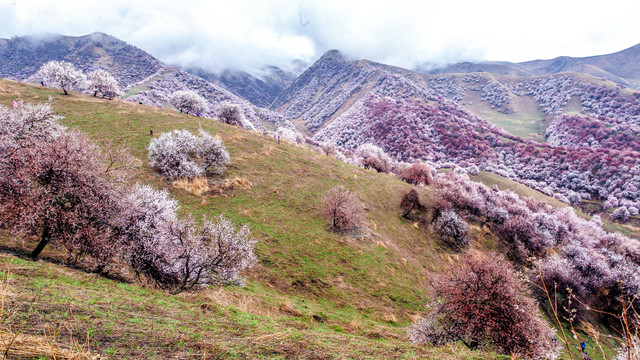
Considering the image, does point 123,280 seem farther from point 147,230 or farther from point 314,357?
point 314,357

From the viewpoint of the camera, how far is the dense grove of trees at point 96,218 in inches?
445

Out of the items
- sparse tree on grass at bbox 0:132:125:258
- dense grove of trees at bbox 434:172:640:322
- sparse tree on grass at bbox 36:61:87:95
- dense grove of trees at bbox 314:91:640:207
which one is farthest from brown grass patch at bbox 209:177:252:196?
dense grove of trees at bbox 314:91:640:207

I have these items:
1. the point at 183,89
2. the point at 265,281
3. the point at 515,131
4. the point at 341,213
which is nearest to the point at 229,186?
the point at 265,281

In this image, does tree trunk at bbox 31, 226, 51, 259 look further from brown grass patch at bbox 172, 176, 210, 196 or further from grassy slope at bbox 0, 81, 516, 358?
brown grass patch at bbox 172, 176, 210, 196

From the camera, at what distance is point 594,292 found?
31109 mm

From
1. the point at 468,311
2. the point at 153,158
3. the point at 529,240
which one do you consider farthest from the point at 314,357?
the point at 529,240

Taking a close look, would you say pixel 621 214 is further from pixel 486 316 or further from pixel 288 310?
pixel 288 310

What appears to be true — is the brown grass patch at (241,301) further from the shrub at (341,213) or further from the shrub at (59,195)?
the shrub at (341,213)

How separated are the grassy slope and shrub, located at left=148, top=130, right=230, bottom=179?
1610mm

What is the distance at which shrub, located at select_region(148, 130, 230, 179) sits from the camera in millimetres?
25703

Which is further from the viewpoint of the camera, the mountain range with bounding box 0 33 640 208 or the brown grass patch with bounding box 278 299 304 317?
the mountain range with bounding box 0 33 640 208

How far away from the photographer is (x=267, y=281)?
18.5 m

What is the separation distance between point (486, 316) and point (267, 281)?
14.0m

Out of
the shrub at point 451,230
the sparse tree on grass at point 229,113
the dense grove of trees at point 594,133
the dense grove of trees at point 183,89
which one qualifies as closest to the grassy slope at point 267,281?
the shrub at point 451,230
